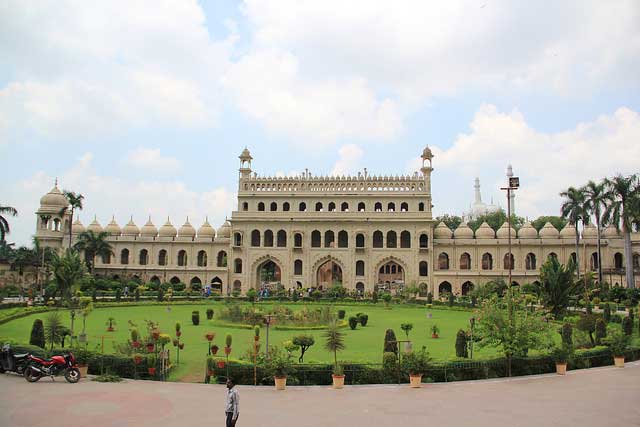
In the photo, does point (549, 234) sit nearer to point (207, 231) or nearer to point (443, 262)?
point (443, 262)

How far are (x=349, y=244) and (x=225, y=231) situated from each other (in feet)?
41.9

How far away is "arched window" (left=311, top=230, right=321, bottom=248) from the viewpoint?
50.2 meters

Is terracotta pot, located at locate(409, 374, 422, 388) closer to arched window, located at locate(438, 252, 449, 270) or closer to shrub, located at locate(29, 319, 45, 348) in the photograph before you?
shrub, located at locate(29, 319, 45, 348)

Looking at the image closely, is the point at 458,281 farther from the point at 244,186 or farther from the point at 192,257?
the point at 192,257

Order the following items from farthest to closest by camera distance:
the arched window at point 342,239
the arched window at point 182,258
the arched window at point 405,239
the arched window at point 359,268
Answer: the arched window at point 182,258, the arched window at point 342,239, the arched window at point 405,239, the arched window at point 359,268

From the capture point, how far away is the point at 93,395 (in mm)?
12758

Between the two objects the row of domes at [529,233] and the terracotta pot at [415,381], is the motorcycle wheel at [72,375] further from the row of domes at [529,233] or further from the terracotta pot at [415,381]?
the row of domes at [529,233]

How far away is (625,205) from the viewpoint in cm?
3978

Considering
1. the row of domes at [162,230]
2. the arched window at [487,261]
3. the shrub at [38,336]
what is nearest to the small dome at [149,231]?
the row of domes at [162,230]

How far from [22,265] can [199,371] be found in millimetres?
38212

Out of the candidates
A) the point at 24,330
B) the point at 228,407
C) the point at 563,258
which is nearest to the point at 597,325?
the point at 228,407

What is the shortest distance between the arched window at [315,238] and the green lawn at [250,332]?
11578mm

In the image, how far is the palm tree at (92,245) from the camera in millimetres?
49062

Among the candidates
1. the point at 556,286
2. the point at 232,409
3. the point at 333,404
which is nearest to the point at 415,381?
the point at 333,404
